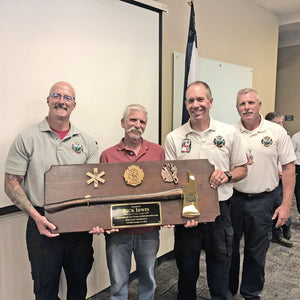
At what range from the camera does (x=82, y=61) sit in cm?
220

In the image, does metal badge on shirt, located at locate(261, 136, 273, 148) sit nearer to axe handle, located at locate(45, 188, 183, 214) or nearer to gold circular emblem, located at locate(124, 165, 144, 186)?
axe handle, located at locate(45, 188, 183, 214)

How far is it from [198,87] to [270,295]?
1941mm

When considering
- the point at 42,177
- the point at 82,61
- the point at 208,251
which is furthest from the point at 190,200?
the point at 82,61

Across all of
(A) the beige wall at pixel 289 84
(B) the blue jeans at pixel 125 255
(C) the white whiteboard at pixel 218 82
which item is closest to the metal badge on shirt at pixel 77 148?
(B) the blue jeans at pixel 125 255

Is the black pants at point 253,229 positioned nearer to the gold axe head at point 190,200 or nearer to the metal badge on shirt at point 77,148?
the gold axe head at point 190,200

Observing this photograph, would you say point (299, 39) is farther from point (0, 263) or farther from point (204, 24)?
point (0, 263)

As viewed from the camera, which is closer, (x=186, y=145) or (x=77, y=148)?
(x=77, y=148)

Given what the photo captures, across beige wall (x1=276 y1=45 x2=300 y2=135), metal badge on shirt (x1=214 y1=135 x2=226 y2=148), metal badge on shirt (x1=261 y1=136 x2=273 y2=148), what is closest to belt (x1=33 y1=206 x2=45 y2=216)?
metal badge on shirt (x1=214 y1=135 x2=226 y2=148)

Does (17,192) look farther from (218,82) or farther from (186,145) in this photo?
(218,82)

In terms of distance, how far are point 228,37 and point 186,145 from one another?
259cm

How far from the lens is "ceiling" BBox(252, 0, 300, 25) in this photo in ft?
14.3

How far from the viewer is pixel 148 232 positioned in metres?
1.72

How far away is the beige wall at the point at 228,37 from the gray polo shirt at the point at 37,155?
155cm

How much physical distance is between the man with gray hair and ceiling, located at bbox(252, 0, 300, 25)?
2.97 meters
